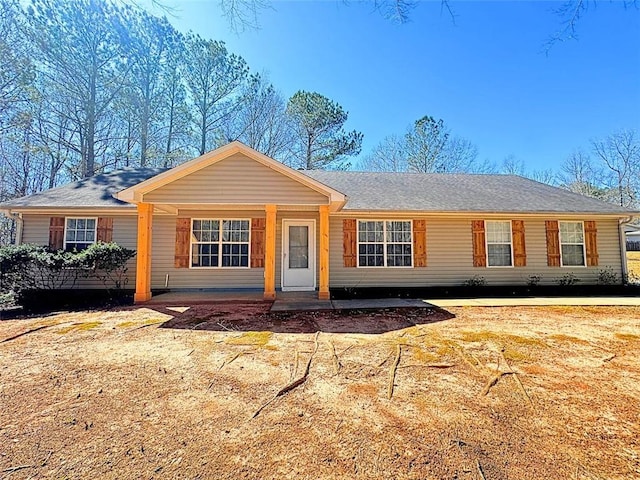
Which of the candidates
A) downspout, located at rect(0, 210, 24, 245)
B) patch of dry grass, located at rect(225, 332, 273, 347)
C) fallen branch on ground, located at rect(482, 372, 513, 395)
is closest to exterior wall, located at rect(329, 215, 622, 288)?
patch of dry grass, located at rect(225, 332, 273, 347)

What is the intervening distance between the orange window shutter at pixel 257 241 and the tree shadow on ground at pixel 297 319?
222cm

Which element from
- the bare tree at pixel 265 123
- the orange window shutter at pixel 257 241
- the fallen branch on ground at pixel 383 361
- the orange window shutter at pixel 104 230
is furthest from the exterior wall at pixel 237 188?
the bare tree at pixel 265 123

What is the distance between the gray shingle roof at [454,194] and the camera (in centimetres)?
895

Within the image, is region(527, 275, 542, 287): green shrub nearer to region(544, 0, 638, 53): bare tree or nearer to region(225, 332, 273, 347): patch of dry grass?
region(544, 0, 638, 53): bare tree

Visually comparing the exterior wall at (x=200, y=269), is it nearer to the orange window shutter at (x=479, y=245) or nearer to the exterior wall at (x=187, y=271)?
the exterior wall at (x=187, y=271)

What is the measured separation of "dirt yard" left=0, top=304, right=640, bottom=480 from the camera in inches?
77.2

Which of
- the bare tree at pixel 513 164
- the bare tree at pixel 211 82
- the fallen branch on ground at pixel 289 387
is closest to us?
the fallen branch on ground at pixel 289 387

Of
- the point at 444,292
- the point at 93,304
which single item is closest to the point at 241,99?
the point at 93,304

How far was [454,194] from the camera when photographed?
399 inches

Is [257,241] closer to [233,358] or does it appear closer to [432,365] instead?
[233,358]

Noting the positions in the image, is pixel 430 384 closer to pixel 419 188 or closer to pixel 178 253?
pixel 178 253

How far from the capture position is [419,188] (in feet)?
34.9

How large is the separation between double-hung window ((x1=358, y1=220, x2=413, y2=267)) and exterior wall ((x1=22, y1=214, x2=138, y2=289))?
6.54 m

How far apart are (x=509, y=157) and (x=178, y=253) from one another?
29.5 metres
